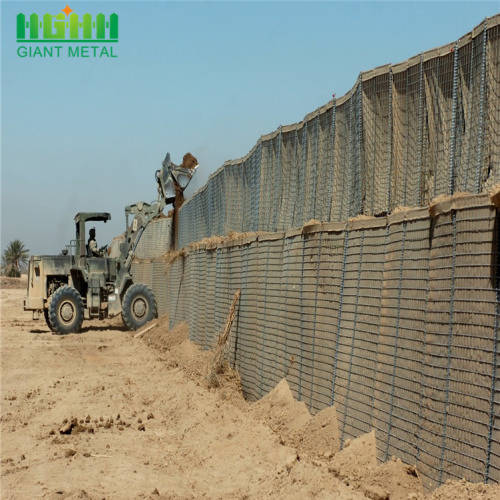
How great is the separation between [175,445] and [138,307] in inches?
569

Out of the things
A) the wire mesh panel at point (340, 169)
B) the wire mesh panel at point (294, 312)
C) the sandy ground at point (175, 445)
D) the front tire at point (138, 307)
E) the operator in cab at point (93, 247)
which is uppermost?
the wire mesh panel at point (340, 169)

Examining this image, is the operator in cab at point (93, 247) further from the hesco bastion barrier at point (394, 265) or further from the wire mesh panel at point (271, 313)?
the wire mesh panel at point (271, 313)

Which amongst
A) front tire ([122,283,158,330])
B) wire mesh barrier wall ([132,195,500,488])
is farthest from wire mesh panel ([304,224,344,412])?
front tire ([122,283,158,330])

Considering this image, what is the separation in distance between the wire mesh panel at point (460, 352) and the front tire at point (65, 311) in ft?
59.5

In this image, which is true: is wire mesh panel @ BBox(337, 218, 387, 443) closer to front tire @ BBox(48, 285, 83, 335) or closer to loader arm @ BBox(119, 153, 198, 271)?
front tire @ BBox(48, 285, 83, 335)

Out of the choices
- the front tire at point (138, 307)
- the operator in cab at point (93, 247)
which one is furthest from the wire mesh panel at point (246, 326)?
the operator in cab at point (93, 247)

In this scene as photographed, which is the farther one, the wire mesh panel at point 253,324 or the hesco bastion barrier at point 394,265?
the wire mesh panel at point 253,324

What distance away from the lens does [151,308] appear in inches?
949

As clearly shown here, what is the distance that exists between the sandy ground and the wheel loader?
7453 millimetres

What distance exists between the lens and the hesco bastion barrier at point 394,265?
577 centimetres

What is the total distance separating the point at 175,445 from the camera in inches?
383

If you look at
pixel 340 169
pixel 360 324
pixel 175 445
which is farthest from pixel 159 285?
pixel 360 324

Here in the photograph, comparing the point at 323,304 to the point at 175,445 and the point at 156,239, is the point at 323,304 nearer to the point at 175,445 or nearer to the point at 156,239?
the point at 175,445

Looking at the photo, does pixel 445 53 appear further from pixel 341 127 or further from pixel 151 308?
pixel 151 308
